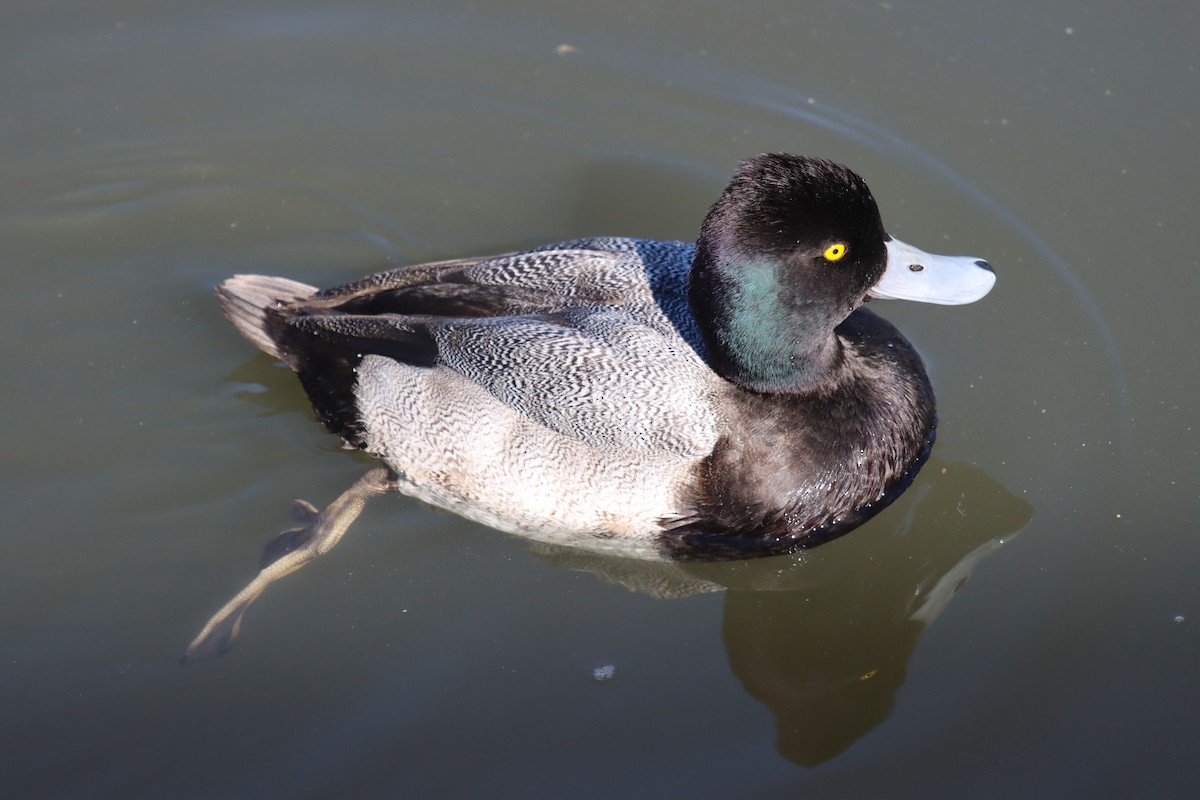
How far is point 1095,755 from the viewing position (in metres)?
4.46

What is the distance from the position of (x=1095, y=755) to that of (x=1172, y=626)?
0.76 meters

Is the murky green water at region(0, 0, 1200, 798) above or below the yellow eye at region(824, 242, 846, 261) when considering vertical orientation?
below

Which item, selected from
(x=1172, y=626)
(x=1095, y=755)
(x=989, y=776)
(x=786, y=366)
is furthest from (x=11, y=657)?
(x=1172, y=626)

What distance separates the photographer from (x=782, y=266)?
14.5 feet

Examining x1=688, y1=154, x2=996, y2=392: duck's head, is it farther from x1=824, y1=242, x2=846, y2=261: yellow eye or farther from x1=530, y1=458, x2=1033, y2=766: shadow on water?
x1=530, y1=458, x2=1033, y2=766: shadow on water

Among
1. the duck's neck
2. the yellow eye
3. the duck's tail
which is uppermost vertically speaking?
the yellow eye

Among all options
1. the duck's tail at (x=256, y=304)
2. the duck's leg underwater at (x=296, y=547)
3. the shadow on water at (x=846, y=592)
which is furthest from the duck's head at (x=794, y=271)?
the duck's tail at (x=256, y=304)

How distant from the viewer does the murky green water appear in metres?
4.55

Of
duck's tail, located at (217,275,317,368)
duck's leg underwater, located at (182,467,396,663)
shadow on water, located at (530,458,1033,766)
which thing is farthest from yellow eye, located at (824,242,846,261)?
Answer: duck's tail, located at (217,275,317,368)

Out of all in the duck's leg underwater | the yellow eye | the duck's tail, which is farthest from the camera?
the duck's tail

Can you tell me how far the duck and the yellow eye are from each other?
1 cm

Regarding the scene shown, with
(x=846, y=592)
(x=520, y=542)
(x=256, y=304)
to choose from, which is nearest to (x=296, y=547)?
(x=520, y=542)

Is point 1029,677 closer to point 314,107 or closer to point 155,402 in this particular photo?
point 155,402

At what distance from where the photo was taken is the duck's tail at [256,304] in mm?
5387
